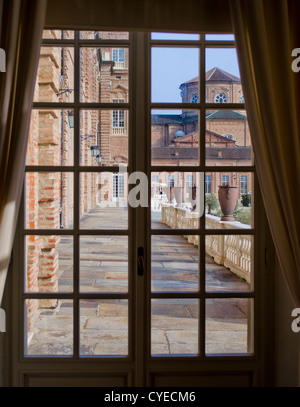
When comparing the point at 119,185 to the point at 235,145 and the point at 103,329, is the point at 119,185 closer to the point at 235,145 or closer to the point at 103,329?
the point at 103,329

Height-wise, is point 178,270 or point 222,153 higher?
point 222,153

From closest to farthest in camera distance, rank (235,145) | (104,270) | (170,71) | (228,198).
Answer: (170,71), (228,198), (235,145), (104,270)

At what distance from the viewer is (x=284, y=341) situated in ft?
6.04

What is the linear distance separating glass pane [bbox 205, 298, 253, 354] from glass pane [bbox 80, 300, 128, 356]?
949mm

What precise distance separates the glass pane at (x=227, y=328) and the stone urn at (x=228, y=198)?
2.97 ft

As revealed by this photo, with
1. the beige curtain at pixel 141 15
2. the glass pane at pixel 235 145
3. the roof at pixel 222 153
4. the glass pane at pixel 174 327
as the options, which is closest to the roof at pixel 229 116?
the glass pane at pixel 235 145

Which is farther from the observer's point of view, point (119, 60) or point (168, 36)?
point (119, 60)

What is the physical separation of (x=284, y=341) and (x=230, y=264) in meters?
3.02

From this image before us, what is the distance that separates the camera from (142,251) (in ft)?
6.14

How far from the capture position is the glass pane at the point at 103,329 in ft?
11.1

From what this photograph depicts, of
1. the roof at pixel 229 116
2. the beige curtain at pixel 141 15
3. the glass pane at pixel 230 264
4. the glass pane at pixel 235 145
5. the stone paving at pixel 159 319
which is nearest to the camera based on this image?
the beige curtain at pixel 141 15

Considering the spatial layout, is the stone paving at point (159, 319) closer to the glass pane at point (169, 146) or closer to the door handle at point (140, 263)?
the door handle at point (140, 263)

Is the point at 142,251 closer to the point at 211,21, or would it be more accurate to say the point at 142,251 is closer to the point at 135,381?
the point at 135,381

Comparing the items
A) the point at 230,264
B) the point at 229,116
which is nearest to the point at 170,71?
the point at 230,264
